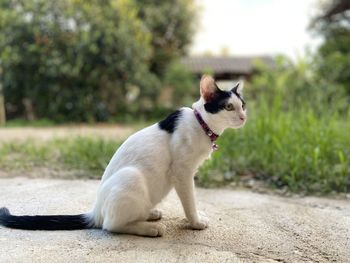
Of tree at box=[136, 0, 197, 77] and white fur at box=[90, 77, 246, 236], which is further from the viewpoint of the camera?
tree at box=[136, 0, 197, 77]

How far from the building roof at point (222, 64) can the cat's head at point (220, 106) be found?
11575 mm

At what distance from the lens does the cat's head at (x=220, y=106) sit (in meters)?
1.84

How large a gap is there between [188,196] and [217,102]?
0.50 metres

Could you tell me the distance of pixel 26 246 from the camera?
1658 millimetres

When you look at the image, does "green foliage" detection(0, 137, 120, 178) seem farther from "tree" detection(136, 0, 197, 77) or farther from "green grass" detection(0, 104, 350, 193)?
"tree" detection(136, 0, 197, 77)

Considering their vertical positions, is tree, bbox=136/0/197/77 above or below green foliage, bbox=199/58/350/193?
above

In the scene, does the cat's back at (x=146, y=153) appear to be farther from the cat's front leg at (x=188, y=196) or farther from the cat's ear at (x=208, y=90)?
the cat's ear at (x=208, y=90)

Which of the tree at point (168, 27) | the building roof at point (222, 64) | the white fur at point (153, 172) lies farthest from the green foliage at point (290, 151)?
the building roof at point (222, 64)

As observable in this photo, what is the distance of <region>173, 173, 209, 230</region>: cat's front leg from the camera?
73.1 inches

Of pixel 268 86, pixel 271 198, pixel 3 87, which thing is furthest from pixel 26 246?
pixel 3 87

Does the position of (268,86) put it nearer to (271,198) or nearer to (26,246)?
(271,198)

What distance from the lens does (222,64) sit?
574 inches

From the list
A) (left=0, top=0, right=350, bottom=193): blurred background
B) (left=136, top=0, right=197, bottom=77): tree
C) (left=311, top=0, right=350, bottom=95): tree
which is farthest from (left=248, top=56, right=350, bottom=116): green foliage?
(left=136, top=0, right=197, bottom=77): tree

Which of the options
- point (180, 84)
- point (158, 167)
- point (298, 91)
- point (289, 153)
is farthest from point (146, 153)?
point (180, 84)
